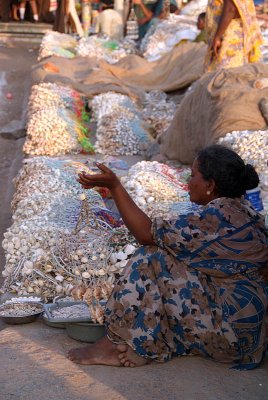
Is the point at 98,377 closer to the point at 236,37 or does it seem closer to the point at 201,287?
the point at 201,287

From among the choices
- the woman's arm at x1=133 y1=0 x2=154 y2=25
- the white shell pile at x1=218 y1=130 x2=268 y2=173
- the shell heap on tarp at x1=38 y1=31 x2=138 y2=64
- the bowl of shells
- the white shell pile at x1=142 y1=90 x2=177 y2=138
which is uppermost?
the woman's arm at x1=133 y1=0 x2=154 y2=25

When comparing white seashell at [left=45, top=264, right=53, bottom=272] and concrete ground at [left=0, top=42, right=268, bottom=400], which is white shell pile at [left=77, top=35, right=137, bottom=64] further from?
concrete ground at [left=0, top=42, right=268, bottom=400]

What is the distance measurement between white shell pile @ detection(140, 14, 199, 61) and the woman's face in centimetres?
737

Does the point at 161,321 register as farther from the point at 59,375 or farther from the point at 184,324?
the point at 59,375

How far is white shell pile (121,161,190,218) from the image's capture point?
4.32 metres

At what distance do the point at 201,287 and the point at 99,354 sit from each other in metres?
0.49

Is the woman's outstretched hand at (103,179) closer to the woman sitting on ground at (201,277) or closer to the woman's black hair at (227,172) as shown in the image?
the woman sitting on ground at (201,277)

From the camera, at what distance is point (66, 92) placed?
7715 millimetres

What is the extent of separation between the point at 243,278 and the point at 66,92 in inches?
205

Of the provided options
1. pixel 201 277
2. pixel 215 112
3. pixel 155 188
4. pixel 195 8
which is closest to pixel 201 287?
pixel 201 277

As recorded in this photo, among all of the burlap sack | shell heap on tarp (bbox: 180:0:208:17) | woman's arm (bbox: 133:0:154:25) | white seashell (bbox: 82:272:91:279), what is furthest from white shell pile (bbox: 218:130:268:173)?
woman's arm (bbox: 133:0:154:25)

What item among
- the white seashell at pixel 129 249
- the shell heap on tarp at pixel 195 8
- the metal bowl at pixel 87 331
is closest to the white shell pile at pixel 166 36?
the shell heap on tarp at pixel 195 8

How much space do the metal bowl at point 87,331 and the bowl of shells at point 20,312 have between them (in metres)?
0.34

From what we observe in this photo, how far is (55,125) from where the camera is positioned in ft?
21.2
